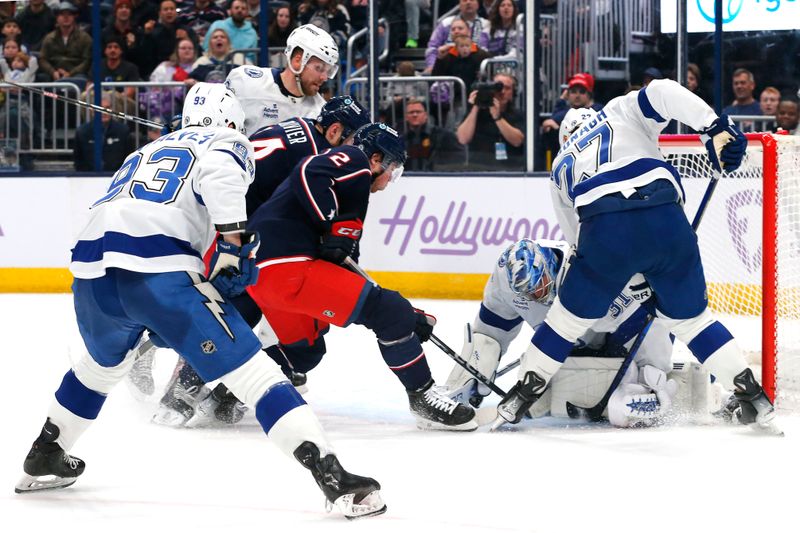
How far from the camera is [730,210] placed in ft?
18.6

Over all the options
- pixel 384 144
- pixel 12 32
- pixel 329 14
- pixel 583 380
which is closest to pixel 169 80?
pixel 329 14

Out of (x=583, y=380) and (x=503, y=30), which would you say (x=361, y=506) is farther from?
(x=503, y=30)

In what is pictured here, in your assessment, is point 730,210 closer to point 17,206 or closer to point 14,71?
point 17,206

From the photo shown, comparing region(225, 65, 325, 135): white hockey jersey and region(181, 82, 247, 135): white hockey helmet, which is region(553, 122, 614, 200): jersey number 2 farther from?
region(225, 65, 325, 135): white hockey jersey

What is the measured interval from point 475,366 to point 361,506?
1.39 metres

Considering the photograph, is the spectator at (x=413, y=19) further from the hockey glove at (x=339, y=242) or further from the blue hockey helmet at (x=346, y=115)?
the hockey glove at (x=339, y=242)

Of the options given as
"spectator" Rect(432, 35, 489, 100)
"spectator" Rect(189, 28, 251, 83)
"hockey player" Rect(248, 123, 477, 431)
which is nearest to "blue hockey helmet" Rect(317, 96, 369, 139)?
"hockey player" Rect(248, 123, 477, 431)

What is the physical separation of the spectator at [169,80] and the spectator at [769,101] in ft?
11.8

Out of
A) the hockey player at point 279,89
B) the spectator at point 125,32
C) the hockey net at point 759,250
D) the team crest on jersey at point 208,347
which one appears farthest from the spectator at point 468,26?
the team crest on jersey at point 208,347

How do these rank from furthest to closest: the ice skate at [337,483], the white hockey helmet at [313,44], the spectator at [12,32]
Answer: the spectator at [12,32] < the white hockey helmet at [313,44] < the ice skate at [337,483]

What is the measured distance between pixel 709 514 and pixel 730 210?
2.88 metres

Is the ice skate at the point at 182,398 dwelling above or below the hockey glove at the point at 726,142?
below

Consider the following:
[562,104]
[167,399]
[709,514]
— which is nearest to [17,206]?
[562,104]

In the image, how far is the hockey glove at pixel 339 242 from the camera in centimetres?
398
